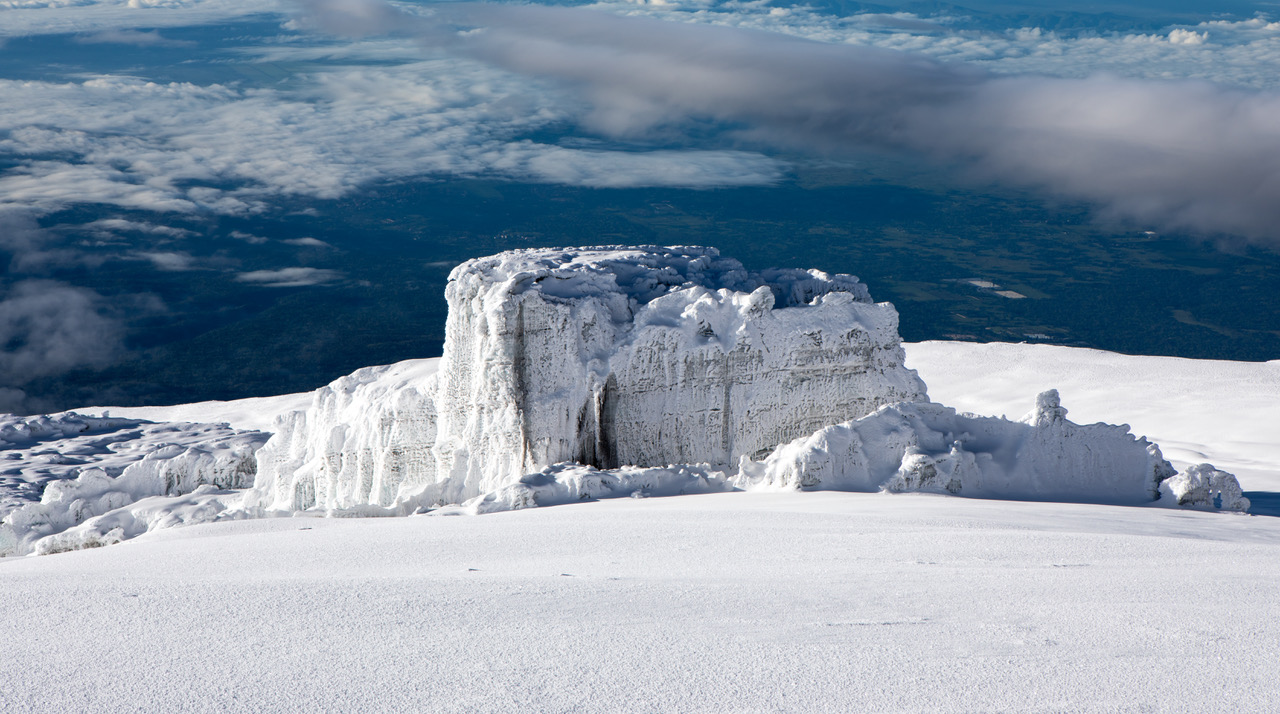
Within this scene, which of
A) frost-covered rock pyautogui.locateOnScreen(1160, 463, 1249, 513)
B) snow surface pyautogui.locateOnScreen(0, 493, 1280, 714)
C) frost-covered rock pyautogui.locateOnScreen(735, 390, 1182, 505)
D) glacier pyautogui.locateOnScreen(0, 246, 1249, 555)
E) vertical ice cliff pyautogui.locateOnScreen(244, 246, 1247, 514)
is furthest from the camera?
vertical ice cliff pyautogui.locateOnScreen(244, 246, 1247, 514)

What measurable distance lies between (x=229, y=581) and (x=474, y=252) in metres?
117

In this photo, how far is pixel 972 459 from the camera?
10.8m

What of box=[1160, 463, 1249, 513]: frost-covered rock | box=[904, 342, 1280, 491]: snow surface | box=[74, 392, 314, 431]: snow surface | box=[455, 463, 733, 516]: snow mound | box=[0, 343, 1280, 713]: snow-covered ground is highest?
box=[0, 343, 1280, 713]: snow-covered ground

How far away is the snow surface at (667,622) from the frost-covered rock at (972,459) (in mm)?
2276

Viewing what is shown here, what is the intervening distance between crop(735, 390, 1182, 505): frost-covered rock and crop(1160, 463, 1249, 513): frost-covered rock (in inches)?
10.5

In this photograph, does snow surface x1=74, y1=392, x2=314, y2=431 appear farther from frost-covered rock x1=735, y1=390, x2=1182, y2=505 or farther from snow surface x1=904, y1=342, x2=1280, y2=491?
frost-covered rock x1=735, y1=390, x2=1182, y2=505

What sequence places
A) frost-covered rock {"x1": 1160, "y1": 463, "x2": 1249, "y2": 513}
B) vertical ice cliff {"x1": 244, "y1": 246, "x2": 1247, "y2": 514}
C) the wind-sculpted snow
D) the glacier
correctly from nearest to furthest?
frost-covered rock {"x1": 1160, "y1": 463, "x2": 1249, "y2": 513} < the glacier < vertical ice cliff {"x1": 244, "y1": 246, "x2": 1247, "y2": 514} < the wind-sculpted snow

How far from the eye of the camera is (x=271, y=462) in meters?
15.8

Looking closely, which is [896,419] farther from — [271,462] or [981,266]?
[981,266]

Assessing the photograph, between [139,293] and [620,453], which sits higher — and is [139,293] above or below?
below

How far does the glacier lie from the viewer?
10922mm

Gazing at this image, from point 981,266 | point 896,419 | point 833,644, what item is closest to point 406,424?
point 896,419

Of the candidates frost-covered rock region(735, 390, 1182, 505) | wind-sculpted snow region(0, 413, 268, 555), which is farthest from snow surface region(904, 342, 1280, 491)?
wind-sculpted snow region(0, 413, 268, 555)

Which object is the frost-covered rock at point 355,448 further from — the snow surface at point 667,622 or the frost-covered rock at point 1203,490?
the frost-covered rock at point 1203,490
